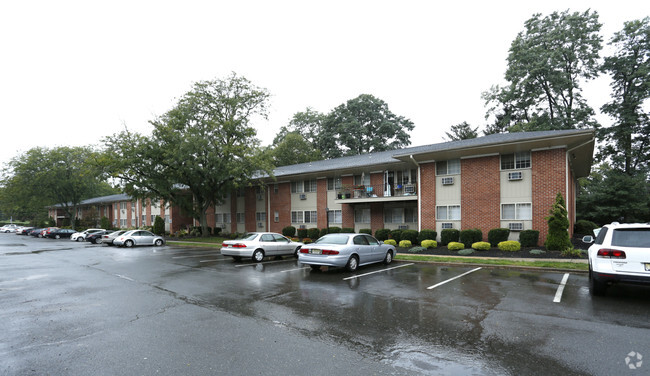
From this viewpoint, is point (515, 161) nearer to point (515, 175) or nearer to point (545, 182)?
point (515, 175)

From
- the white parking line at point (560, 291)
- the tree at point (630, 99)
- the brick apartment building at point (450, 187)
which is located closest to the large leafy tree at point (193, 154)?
the brick apartment building at point (450, 187)

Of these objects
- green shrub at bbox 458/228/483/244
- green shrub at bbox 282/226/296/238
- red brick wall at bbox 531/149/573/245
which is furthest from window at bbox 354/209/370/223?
red brick wall at bbox 531/149/573/245

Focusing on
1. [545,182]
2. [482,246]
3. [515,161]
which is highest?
[515,161]

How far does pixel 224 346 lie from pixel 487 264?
11631 millimetres

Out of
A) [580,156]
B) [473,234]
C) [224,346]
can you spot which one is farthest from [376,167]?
[224,346]

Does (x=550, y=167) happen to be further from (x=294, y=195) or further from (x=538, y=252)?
(x=294, y=195)

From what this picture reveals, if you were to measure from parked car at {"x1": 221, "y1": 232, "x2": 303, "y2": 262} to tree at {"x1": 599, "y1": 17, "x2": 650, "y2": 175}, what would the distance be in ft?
115

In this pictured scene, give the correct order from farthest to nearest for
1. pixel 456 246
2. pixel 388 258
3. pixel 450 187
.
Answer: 1. pixel 450 187
2. pixel 456 246
3. pixel 388 258

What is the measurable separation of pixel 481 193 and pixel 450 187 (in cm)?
178

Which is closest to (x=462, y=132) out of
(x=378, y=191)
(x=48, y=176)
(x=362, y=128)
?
(x=362, y=128)

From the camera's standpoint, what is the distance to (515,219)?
1814cm

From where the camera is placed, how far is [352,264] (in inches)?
468

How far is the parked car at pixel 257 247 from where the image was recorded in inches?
585

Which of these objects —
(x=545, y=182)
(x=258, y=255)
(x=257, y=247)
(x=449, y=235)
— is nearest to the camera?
(x=257, y=247)
